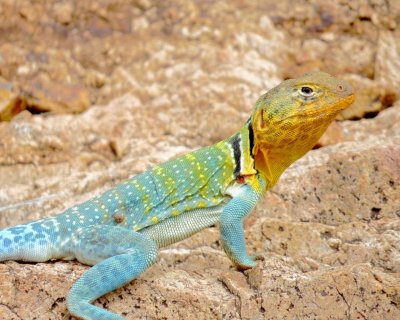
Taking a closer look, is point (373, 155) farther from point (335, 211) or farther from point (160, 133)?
point (160, 133)

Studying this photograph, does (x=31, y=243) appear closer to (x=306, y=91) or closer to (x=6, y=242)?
(x=6, y=242)

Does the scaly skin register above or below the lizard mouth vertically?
below

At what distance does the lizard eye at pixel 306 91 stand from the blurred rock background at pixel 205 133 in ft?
3.22

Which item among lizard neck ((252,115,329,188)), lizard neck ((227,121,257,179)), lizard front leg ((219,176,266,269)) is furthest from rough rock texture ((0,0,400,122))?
lizard front leg ((219,176,266,269))

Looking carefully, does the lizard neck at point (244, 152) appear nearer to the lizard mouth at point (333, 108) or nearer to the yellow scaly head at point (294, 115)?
the yellow scaly head at point (294, 115)

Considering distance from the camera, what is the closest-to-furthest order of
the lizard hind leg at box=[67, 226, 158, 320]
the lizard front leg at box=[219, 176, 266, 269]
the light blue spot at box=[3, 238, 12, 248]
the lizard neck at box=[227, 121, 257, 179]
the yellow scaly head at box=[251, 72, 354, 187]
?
the lizard hind leg at box=[67, 226, 158, 320] → the light blue spot at box=[3, 238, 12, 248] → the lizard front leg at box=[219, 176, 266, 269] → the yellow scaly head at box=[251, 72, 354, 187] → the lizard neck at box=[227, 121, 257, 179]

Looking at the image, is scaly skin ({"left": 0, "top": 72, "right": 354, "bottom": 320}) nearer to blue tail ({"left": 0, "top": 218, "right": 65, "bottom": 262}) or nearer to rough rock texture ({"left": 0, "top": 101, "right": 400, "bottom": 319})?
blue tail ({"left": 0, "top": 218, "right": 65, "bottom": 262})

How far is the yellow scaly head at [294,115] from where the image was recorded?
403 centimetres

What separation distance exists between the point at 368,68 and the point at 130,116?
2.50 m

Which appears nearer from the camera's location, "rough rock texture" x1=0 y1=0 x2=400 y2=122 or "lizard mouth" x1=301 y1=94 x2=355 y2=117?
"lizard mouth" x1=301 y1=94 x2=355 y2=117

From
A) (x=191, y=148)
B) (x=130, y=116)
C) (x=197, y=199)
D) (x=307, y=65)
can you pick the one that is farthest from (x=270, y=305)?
(x=307, y=65)

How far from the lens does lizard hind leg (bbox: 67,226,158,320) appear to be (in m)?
3.41

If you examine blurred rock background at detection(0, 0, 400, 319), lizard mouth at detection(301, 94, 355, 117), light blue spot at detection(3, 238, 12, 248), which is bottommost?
blurred rock background at detection(0, 0, 400, 319)

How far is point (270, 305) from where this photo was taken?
3529 millimetres
